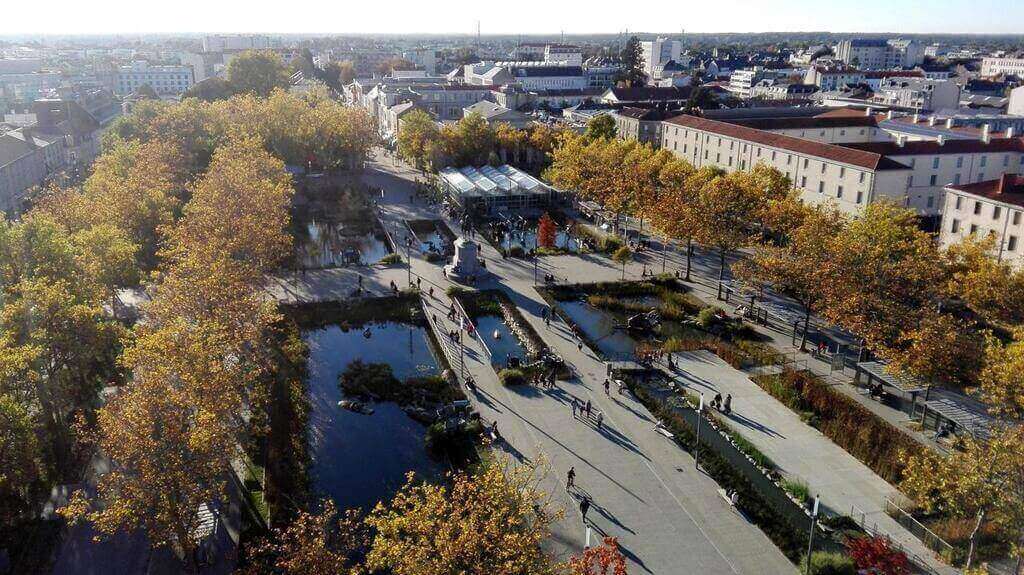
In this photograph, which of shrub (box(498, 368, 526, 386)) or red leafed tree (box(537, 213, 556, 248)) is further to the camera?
red leafed tree (box(537, 213, 556, 248))

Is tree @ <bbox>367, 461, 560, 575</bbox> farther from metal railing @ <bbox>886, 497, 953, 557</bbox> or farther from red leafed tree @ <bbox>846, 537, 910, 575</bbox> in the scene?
metal railing @ <bbox>886, 497, 953, 557</bbox>

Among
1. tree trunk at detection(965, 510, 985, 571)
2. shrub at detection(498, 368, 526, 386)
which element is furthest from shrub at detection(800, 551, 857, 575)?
shrub at detection(498, 368, 526, 386)

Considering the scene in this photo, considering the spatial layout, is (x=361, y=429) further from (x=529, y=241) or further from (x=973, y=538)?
(x=529, y=241)

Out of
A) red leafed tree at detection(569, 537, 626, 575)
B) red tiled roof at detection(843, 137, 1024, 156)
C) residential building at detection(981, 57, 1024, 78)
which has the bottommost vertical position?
red leafed tree at detection(569, 537, 626, 575)

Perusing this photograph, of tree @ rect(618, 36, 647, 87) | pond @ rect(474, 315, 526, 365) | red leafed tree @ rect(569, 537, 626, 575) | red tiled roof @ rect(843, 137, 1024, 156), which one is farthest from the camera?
tree @ rect(618, 36, 647, 87)

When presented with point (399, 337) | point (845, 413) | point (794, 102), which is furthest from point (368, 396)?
point (794, 102)

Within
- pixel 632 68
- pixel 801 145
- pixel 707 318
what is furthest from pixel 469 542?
pixel 632 68

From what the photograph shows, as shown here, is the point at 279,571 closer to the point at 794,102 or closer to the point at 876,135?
the point at 876,135

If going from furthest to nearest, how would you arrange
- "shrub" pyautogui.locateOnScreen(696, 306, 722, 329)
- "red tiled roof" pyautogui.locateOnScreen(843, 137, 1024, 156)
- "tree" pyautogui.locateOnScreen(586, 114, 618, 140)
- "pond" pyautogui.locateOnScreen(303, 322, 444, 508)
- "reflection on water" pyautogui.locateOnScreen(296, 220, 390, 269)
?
"tree" pyautogui.locateOnScreen(586, 114, 618, 140), "red tiled roof" pyautogui.locateOnScreen(843, 137, 1024, 156), "reflection on water" pyautogui.locateOnScreen(296, 220, 390, 269), "shrub" pyautogui.locateOnScreen(696, 306, 722, 329), "pond" pyautogui.locateOnScreen(303, 322, 444, 508)
